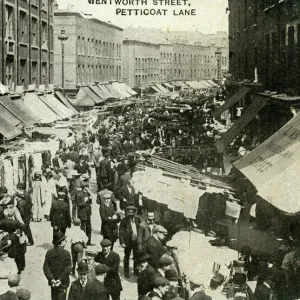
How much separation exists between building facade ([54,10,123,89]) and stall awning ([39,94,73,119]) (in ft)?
8.18

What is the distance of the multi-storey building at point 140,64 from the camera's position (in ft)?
118

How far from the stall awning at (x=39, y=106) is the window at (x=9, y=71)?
1.71 m

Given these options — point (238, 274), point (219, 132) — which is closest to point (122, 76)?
point (219, 132)

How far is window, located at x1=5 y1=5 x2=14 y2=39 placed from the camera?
24.7m

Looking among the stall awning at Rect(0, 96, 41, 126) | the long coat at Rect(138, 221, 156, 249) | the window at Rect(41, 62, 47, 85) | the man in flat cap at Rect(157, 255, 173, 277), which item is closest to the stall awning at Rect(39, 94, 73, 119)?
the window at Rect(41, 62, 47, 85)

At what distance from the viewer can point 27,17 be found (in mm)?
27672

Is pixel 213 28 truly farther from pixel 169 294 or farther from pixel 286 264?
pixel 169 294

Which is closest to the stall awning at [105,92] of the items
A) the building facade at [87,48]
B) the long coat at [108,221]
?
the building facade at [87,48]

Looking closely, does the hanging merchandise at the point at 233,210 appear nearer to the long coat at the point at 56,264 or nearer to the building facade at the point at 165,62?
the long coat at the point at 56,264

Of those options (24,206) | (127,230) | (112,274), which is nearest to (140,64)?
(24,206)

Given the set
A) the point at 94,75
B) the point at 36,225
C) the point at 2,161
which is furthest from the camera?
the point at 94,75

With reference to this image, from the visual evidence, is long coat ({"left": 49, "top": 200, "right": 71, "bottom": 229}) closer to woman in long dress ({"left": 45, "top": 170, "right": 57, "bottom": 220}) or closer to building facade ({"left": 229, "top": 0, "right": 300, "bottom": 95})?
woman in long dress ({"left": 45, "top": 170, "right": 57, "bottom": 220})

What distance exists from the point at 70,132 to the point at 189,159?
716cm

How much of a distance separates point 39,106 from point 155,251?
19.5m
